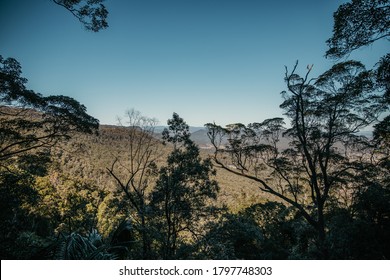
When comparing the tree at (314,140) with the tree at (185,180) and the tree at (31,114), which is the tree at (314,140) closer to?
the tree at (185,180)

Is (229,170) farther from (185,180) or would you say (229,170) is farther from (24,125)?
(24,125)

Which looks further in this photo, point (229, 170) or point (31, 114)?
point (229, 170)

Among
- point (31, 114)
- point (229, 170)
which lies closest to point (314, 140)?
point (229, 170)

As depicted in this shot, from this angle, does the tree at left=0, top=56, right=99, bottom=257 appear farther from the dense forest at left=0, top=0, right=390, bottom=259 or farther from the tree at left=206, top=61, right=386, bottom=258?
the tree at left=206, top=61, right=386, bottom=258

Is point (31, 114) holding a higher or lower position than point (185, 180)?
higher

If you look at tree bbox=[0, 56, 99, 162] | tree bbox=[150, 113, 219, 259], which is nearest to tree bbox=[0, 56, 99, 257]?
tree bbox=[0, 56, 99, 162]

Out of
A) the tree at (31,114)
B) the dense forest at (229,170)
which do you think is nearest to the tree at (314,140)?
the dense forest at (229,170)

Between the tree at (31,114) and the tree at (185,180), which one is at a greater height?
the tree at (31,114)

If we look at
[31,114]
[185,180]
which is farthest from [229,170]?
[31,114]

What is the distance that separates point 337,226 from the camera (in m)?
6.64

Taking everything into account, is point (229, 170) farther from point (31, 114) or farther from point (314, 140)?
point (31, 114)

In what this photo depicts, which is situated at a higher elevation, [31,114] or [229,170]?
[31,114]

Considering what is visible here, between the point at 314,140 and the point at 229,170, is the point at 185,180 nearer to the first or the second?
the point at 229,170

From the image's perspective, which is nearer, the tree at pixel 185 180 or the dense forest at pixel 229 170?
the dense forest at pixel 229 170
